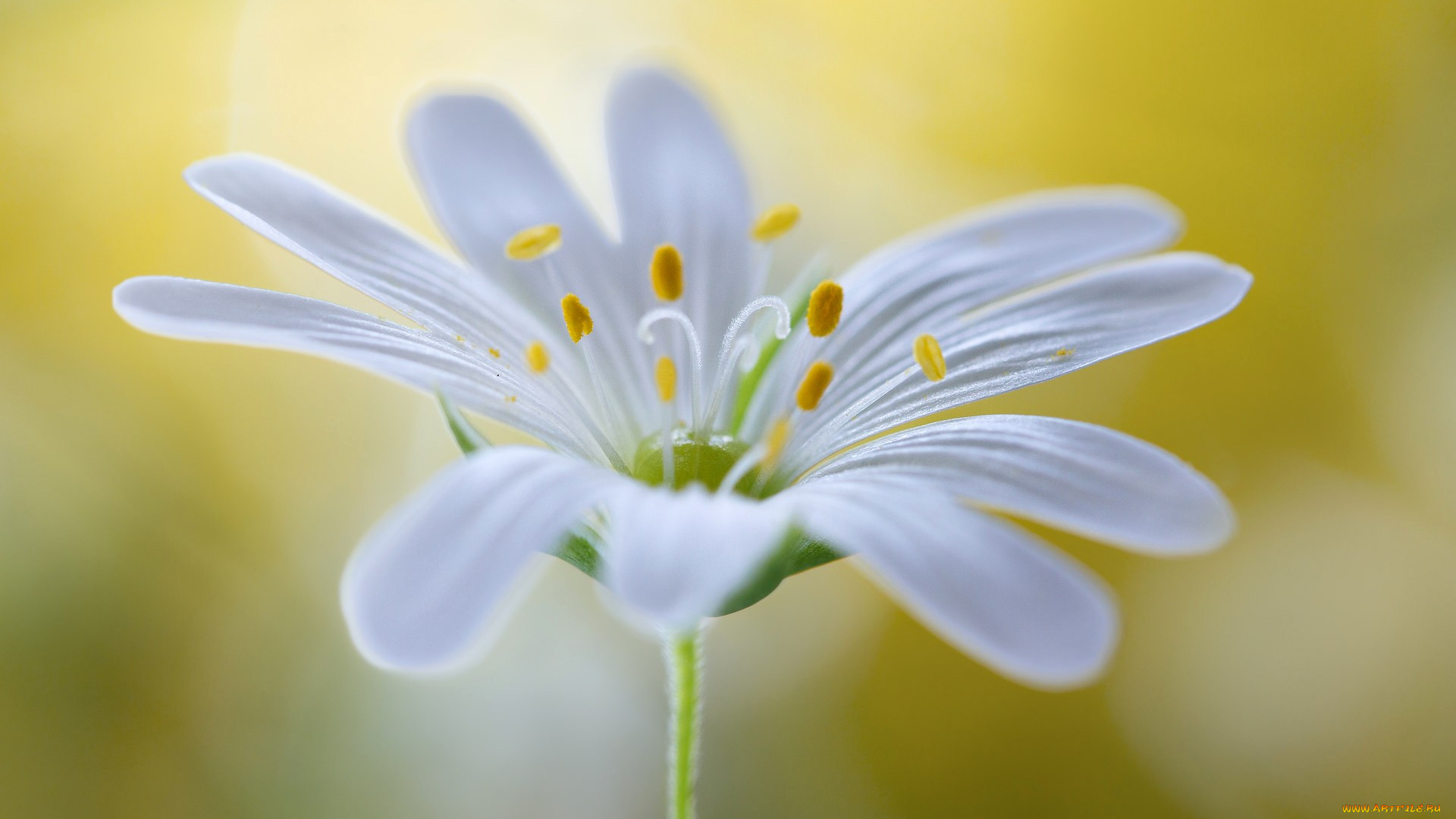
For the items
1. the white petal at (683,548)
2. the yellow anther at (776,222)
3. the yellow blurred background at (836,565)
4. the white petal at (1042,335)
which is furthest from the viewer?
the yellow blurred background at (836,565)

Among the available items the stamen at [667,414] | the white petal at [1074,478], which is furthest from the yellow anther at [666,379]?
the white petal at [1074,478]

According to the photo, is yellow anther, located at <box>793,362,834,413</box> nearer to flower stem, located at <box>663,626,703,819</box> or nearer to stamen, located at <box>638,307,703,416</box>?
stamen, located at <box>638,307,703,416</box>

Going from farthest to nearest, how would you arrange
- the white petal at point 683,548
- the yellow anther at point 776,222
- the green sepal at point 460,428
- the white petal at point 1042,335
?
the yellow anther at point 776,222, the white petal at point 1042,335, the green sepal at point 460,428, the white petal at point 683,548

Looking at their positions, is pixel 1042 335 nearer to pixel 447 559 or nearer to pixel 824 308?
pixel 824 308

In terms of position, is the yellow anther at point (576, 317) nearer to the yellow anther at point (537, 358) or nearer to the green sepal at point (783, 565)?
the yellow anther at point (537, 358)

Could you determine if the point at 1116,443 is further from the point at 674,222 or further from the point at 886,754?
the point at 886,754

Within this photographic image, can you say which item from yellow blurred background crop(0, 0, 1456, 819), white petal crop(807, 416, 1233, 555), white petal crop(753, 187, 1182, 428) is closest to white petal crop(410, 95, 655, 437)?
white petal crop(753, 187, 1182, 428)
